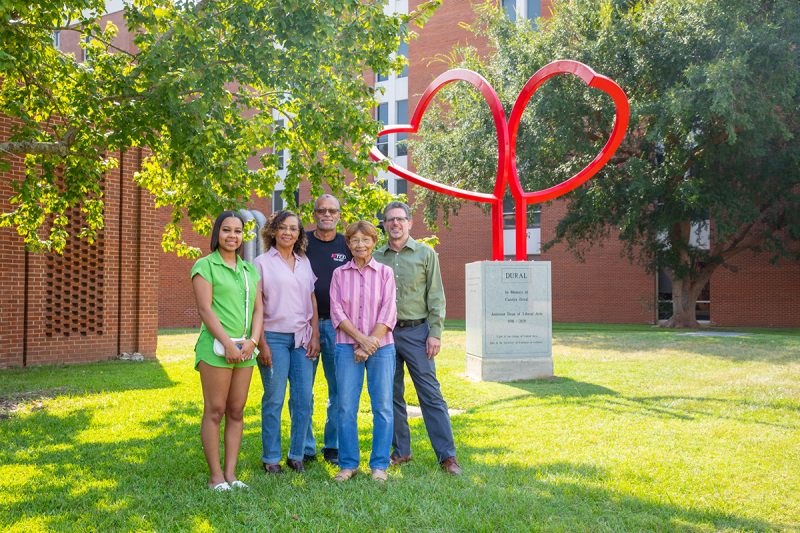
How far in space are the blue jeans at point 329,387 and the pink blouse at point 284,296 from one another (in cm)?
20

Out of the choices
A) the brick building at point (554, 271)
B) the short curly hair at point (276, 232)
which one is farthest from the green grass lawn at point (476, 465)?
the brick building at point (554, 271)

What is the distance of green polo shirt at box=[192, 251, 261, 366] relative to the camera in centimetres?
371

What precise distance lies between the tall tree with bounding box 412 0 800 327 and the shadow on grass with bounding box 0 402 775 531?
562 inches

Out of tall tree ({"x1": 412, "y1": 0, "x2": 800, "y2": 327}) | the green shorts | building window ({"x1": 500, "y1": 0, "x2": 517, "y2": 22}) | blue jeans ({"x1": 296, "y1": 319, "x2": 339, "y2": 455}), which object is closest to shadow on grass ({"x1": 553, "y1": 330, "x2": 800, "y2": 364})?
tall tree ({"x1": 412, "y1": 0, "x2": 800, "y2": 327})

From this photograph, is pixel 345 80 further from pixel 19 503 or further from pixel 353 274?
pixel 19 503

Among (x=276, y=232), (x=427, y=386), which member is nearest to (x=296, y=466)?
(x=427, y=386)

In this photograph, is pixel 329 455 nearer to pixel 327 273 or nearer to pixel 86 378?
pixel 327 273

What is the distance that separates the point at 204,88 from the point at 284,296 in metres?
2.92

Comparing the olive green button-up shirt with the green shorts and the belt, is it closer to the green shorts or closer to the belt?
the belt

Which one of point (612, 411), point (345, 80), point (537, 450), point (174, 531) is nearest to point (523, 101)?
point (345, 80)

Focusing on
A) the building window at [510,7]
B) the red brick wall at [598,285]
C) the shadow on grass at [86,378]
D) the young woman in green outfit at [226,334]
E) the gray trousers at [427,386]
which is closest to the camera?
the young woman in green outfit at [226,334]

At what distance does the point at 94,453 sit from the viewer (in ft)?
16.0

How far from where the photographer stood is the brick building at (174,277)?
10.7 metres

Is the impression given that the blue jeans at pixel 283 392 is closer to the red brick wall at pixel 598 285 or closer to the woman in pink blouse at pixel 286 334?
the woman in pink blouse at pixel 286 334
